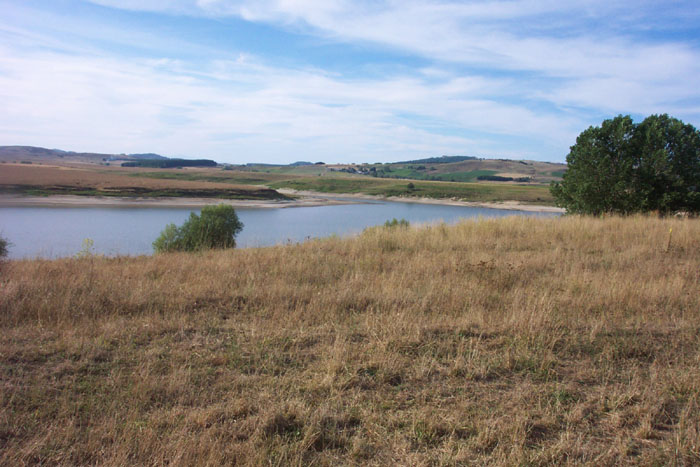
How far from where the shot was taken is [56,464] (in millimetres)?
2535

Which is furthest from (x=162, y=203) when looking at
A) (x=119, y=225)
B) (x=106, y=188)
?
(x=119, y=225)

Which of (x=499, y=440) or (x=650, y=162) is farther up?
(x=650, y=162)

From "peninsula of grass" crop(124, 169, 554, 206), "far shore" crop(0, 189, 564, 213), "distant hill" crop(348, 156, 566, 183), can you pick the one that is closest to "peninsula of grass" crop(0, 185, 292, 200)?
"far shore" crop(0, 189, 564, 213)

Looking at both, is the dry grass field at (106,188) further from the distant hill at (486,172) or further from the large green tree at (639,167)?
the distant hill at (486,172)

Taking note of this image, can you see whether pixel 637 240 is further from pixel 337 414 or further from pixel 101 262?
pixel 101 262

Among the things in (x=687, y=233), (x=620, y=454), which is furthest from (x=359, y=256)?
(x=687, y=233)

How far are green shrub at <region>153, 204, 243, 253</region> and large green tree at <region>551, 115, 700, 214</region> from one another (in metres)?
14.1

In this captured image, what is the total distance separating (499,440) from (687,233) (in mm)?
9771

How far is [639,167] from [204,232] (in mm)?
17821

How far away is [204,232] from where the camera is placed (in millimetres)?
20156

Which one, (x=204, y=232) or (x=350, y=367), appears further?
(x=204, y=232)

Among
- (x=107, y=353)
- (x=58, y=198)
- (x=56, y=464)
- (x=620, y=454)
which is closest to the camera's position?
(x=56, y=464)

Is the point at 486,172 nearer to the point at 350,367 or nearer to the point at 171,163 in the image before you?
the point at 171,163

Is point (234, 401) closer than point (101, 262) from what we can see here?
Yes
